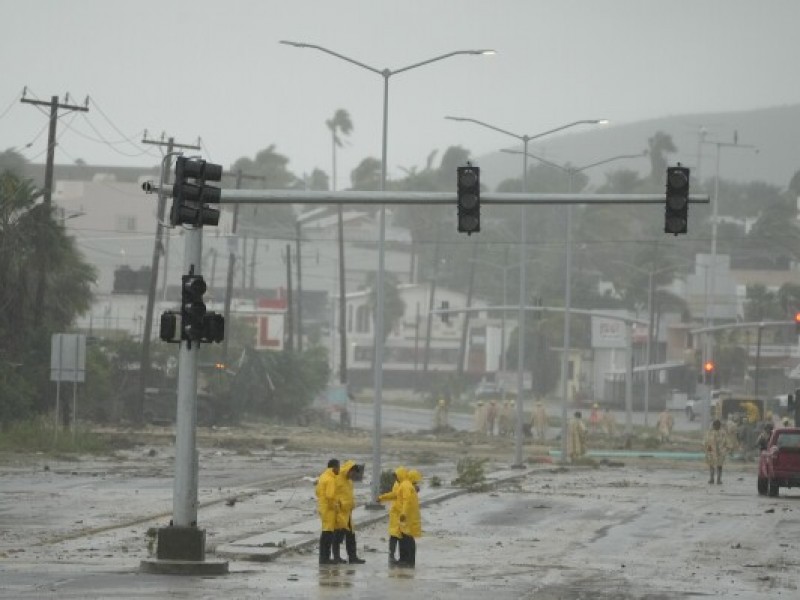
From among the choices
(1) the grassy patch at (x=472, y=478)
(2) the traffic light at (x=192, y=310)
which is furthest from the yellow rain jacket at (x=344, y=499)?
(1) the grassy patch at (x=472, y=478)

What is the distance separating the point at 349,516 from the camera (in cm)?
2719

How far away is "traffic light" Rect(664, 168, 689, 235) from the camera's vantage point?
1103 inches

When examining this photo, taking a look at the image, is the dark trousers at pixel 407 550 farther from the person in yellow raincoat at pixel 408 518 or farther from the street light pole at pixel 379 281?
the street light pole at pixel 379 281

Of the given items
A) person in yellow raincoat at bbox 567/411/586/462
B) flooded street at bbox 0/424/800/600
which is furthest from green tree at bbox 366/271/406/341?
flooded street at bbox 0/424/800/600

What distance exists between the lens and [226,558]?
27453 mm

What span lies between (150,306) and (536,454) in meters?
14.9

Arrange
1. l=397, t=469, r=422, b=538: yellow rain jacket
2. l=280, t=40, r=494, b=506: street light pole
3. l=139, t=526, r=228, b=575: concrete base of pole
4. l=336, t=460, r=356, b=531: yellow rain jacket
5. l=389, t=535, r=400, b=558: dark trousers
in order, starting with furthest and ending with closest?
l=280, t=40, r=494, b=506: street light pole → l=389, t=535, r=400, b=558: dark trousers → l=336, t=460, r=356, b=531: yellow rain jacket → l=397, t=469, r=422, b=538: yellow rain jacket → l=139, t=526, r=228, b=575: concrete base of pole

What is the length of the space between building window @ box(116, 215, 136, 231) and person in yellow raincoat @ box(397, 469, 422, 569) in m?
126

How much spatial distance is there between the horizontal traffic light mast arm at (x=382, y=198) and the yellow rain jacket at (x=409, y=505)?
3.71m

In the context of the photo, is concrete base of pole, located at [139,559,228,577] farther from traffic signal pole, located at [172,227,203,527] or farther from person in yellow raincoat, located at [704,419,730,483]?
person in yellow raincoat, located at [704,419,730,483]

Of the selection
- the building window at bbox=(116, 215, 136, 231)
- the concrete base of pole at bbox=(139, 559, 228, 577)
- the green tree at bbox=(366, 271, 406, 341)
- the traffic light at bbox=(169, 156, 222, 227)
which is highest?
the building window at bbox=(116, 215, 136, 231)

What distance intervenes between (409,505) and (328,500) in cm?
107

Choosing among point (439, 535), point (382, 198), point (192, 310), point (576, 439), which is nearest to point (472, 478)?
point (439, 535)

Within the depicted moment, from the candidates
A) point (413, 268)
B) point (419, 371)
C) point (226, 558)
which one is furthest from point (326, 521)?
point (413, 268)
